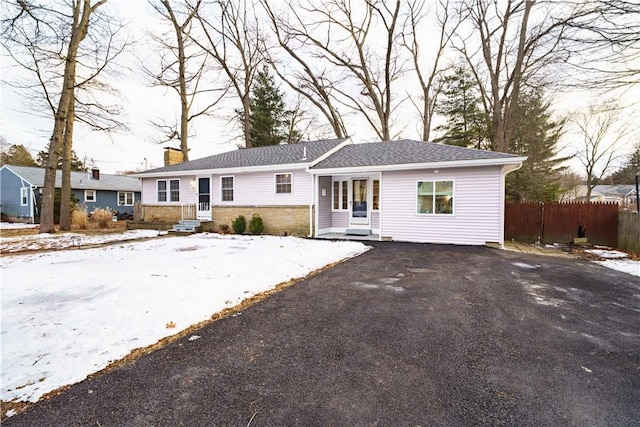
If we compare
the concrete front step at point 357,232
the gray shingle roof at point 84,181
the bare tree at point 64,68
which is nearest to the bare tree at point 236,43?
the bare tree at point 64,68

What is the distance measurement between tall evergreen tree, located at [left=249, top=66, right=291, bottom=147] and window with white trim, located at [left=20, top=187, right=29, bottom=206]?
16.3m

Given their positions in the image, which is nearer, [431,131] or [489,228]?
[489,228]

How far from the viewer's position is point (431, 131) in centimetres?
2234

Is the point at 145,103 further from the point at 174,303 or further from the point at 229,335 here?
the point at 229,335

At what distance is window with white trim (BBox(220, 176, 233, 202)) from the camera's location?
14.1m

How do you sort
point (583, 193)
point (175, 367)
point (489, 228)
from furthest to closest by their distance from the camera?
point (583, 193)
point (489, 228)
point (175, 367)

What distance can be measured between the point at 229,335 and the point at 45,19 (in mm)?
16881

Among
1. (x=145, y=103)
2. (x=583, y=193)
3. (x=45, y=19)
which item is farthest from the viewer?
(x=583, y=193)

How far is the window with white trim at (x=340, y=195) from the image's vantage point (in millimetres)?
12805

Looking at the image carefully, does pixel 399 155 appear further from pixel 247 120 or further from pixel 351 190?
pixel 247 120

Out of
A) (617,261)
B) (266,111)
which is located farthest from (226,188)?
(617,261)

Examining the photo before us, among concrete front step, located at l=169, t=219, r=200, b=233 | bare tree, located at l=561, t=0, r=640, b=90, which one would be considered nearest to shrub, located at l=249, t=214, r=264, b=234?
concrete front step, located at l=169, t=219, r=200, b=233

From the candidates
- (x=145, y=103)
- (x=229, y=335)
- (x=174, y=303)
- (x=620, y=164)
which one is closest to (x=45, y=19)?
(x=145, y=103)

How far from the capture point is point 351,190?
Answer: 1261 centimetres
